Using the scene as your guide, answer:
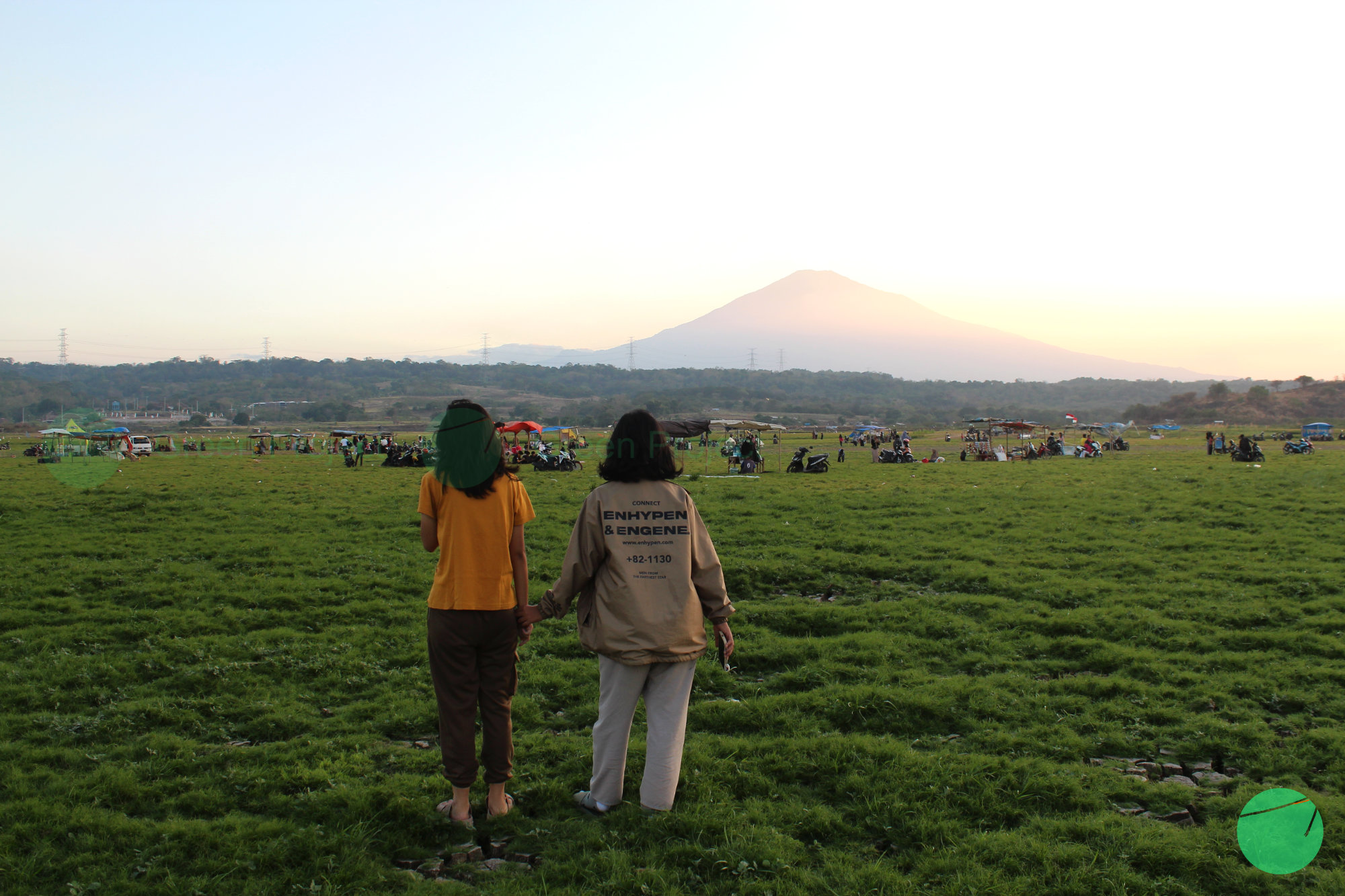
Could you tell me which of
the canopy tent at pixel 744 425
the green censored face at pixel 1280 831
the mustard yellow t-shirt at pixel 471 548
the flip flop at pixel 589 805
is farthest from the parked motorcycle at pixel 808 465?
the mustard yellow t-shirt at pixel 471 548

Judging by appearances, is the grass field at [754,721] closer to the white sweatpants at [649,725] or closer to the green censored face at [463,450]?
the white sweatpants at [649,725]

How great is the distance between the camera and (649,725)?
159 inches

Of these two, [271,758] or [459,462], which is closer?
[459,462]

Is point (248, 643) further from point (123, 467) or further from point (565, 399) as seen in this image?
point (565, 399)

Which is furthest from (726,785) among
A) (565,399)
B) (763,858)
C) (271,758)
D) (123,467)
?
(565,399)

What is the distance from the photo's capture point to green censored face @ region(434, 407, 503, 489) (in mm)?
3988

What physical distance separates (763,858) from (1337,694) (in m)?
Result: 5.22

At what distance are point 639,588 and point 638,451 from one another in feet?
2.36

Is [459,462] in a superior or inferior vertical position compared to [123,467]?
superior

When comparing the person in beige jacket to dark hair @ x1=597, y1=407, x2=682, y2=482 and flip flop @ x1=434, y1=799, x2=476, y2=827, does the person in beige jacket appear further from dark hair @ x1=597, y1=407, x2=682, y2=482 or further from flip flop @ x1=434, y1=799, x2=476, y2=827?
flip flop @ x1=434, y1=799, x2=476, y2=827

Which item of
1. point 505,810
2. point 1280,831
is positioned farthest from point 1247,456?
point 505,810

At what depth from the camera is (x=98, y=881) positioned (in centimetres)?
359

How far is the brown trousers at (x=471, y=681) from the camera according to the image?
4008mm

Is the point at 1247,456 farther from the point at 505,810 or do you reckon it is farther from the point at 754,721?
the point at 505,810
